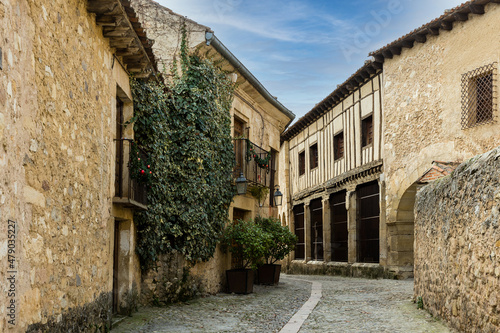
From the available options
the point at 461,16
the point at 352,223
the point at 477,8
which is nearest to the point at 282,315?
the point at 477,8

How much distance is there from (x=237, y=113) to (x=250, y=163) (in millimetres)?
1230

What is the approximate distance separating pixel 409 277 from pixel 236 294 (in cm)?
619

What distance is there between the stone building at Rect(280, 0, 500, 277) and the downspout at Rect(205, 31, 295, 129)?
291 centimetres

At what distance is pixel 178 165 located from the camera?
10.0m

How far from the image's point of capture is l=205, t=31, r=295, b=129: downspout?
36.2 feet

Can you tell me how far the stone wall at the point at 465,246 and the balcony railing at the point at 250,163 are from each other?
18.4 feet

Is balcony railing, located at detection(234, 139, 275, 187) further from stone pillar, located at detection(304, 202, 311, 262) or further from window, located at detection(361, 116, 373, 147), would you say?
stone pillar, located at detection(304, 202, 311, 262)

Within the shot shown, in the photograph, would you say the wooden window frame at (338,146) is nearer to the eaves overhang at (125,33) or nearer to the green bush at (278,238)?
Result: the green bush at (278,238)

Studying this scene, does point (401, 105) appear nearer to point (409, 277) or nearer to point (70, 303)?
point (409, 277)

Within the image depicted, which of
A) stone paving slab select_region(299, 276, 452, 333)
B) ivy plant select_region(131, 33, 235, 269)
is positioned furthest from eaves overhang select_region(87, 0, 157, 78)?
stone paving slab select_region(299, 276, 452, 333)

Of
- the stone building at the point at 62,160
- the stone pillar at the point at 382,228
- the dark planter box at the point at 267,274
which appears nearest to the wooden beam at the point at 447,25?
the stone pillar at the point at 382,228

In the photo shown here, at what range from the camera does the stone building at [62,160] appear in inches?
154

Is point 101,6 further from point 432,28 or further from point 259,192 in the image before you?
point 432,28

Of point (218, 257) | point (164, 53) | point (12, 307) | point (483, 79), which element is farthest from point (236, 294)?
point (12, 307)
